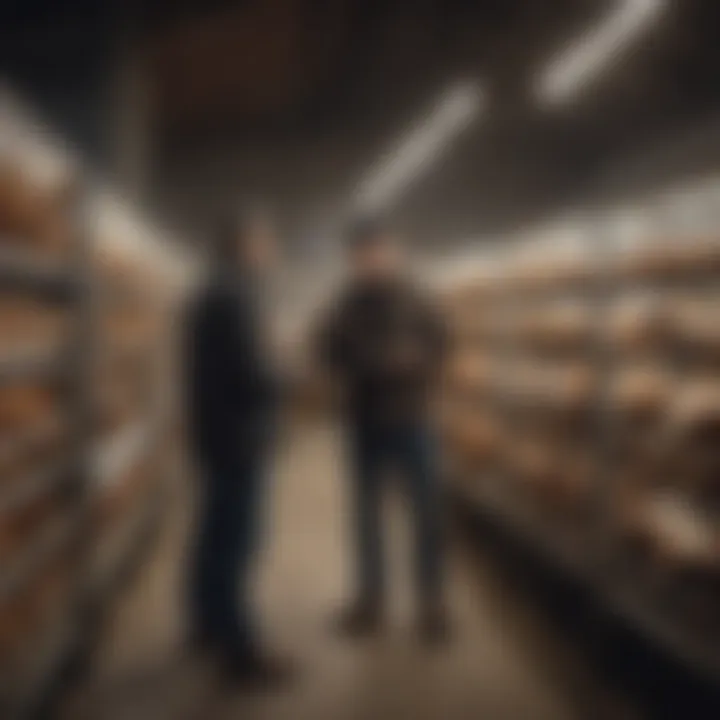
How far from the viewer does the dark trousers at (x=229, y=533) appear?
55.9 inches

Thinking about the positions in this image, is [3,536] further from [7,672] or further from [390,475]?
[390,475]

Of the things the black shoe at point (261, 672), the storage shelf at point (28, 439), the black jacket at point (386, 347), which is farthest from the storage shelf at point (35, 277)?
the black shoe at point (261, 672)

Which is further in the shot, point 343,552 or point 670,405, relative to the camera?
point 670,405

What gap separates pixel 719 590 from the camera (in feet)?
5.35

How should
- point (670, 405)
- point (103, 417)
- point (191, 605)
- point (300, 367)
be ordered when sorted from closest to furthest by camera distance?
point (300, 367), point (191, 605), point (103, 417), point (670, 405)

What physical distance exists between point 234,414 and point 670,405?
2.42ft

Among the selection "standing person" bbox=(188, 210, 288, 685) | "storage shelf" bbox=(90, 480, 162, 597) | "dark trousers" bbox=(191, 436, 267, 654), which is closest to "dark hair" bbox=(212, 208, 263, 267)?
"standing person" bbox=(188, 210, 288, 685)

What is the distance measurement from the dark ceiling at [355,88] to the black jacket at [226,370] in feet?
0.35

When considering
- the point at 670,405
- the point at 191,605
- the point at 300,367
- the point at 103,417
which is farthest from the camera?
the point at 670,405

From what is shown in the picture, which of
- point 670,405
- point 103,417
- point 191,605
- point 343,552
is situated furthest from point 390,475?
point 670,405

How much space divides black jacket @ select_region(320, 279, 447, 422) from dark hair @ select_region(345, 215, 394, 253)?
51mm

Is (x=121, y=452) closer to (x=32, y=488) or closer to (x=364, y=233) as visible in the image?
(x=32, y=488)

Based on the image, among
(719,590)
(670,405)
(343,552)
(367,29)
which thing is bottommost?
(719,590)

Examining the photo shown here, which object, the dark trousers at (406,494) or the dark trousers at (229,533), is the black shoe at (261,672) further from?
the dark trousers at (406,494)
